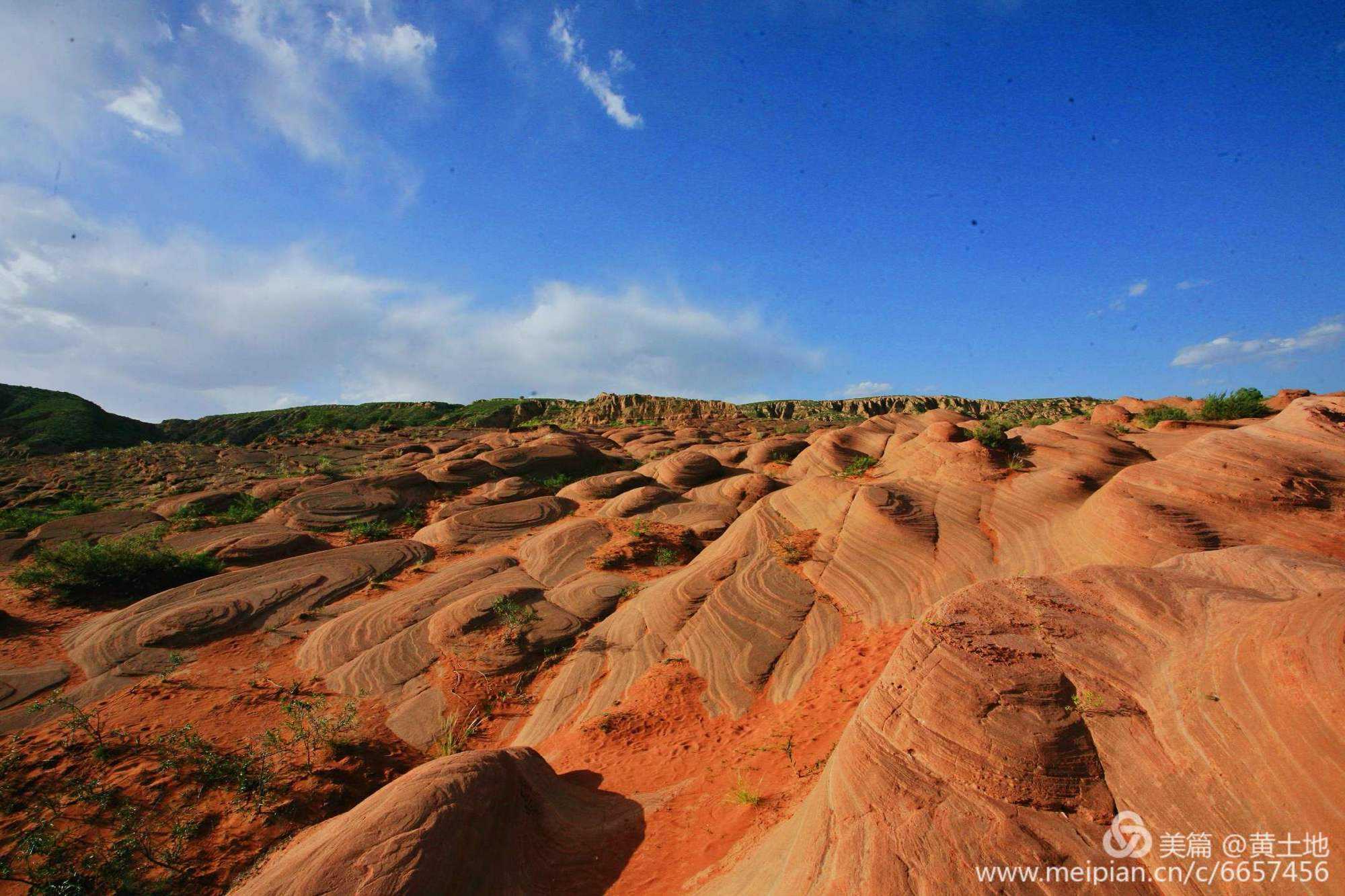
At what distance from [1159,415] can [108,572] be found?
30629 millimetres

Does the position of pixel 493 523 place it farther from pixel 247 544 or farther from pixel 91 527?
pixel 91 527

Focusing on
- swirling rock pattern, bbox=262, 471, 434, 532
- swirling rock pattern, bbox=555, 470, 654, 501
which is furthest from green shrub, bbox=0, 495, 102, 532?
swirling rock pattern, bbox=555, 470, 654, 501

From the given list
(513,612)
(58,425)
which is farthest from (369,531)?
(58,425)

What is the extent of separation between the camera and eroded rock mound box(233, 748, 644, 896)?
12.3ft

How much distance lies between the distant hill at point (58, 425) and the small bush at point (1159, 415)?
64.2m

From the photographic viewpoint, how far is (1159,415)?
61.0ft

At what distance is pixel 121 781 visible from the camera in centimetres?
566

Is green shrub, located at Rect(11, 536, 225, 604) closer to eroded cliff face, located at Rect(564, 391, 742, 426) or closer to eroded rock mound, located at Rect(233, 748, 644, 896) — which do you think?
eroded rock mound, located at Rect(233, 748, 644, 896)

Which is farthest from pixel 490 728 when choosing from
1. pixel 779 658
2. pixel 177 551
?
pixel 177 551

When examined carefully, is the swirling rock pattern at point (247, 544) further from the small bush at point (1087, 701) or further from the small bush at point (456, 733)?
the small bush at point (1087, 701)

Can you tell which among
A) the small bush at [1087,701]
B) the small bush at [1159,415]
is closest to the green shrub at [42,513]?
the small bush at [1087,701]

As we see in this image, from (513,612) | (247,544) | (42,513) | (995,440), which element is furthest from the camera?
(42,513)

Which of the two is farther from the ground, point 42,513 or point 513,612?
point 42,513

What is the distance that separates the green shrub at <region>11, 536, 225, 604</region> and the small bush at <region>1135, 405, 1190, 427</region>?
1110 inches
